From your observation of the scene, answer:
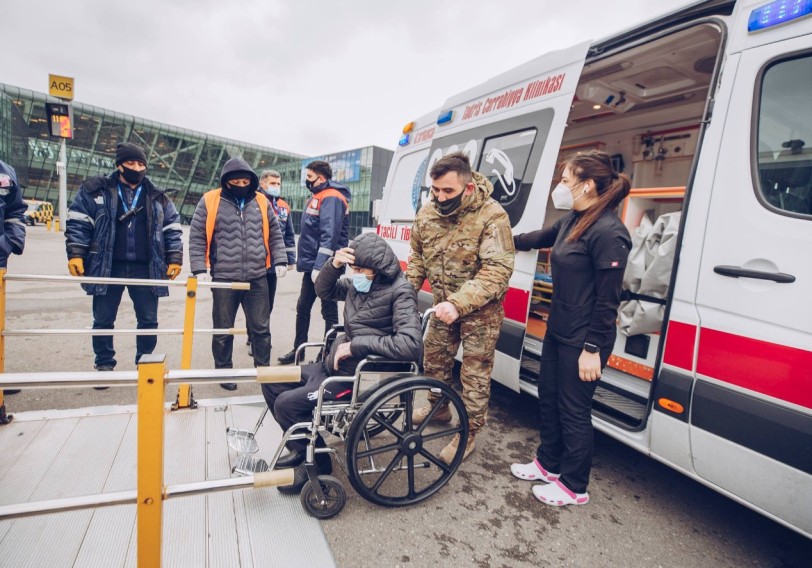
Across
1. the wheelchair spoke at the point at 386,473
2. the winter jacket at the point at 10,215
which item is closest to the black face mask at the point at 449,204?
the wheelchair spoke at the point at 386,473

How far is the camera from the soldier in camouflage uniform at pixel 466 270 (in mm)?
2393

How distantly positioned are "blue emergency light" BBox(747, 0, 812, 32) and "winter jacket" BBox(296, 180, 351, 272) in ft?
10.8

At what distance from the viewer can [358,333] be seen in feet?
7.66

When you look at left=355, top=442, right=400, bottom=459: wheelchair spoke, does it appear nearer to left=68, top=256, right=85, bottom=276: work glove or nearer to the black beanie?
left=68, top=256, right=85, bottom=276: work glove

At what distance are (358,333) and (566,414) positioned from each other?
1.23 meters

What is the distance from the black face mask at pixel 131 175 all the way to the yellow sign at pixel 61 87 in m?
15.4

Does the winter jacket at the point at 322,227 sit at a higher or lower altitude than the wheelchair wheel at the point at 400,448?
higher

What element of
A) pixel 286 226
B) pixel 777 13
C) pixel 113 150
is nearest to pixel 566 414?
pixel 777 13

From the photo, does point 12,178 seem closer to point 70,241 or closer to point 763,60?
point 70,241

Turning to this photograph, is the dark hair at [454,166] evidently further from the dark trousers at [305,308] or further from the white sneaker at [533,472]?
the dark trousers at [305,308]

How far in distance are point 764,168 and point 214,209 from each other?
3547mm

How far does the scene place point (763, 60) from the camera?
6.00 feet

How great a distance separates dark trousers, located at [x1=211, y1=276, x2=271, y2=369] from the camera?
3.48 metres

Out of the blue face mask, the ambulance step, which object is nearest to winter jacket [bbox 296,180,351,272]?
the blue face mask
